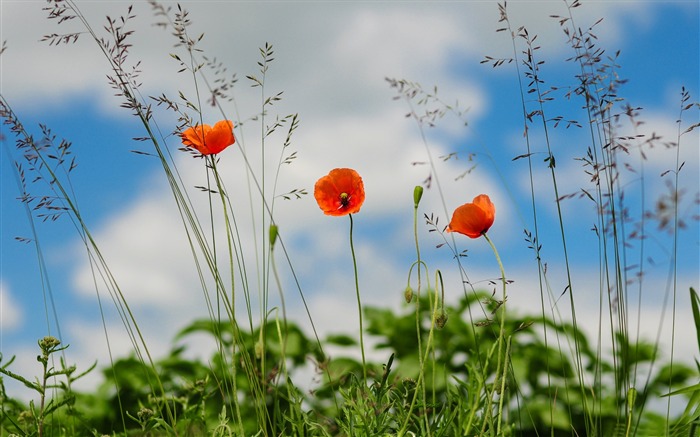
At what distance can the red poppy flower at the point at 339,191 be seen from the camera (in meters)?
1.76

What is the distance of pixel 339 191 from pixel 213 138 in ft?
1.08

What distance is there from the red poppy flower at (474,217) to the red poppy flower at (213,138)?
0.57 m

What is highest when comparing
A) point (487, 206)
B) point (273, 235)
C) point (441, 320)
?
point (487, 206)

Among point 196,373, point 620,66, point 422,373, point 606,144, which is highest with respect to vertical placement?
point 620,66

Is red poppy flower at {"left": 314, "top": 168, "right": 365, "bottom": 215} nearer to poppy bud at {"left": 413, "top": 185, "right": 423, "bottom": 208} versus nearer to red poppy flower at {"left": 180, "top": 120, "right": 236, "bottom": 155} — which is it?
poppy bud at {"left": 413, "top": 185, "right": 423, "bottom": 208}

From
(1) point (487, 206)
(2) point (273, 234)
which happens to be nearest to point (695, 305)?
(1) point (487, 206)

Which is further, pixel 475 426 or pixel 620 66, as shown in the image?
pixel 620 66

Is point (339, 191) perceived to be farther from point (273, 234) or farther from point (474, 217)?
point (273, 234)

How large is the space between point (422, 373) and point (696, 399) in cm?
83

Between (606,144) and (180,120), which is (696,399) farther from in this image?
(180,120)

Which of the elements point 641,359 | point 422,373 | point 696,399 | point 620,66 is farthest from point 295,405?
point 641,359

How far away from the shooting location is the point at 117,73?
1980 millimetres

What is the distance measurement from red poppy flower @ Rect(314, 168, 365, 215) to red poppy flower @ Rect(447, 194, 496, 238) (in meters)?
0.22

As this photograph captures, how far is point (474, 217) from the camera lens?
1720mm
